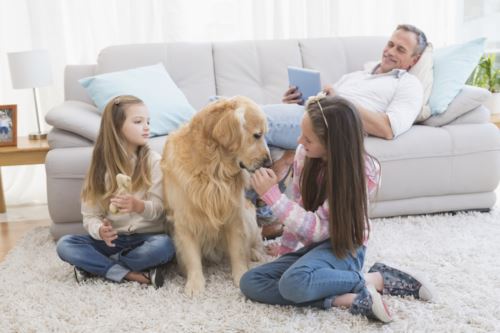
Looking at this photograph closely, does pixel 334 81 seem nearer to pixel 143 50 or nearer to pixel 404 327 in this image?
pixel 143 50

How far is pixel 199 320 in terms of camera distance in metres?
1.75

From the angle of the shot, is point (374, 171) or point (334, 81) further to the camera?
point (334, 81)

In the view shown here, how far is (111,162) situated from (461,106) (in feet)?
5.96

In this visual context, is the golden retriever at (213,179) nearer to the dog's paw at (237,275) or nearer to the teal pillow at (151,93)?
the dog's paw at (237,275)

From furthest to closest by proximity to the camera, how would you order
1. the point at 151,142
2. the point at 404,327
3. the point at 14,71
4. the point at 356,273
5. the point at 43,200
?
1. the point at 43,200
2. the point at 14,71
3. the point at 151,142
4. the point at 356,273
5. the point at 404,327

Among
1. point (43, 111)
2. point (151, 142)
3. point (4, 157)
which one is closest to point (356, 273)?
point (151, 142)

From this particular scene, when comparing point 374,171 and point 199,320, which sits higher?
point 374,171

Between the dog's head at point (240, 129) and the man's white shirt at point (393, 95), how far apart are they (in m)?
0.84

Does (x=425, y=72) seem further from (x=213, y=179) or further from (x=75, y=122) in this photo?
(x=75, y=122)

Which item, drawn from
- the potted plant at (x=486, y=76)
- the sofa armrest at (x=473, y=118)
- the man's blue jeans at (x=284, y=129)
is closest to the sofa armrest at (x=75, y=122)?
the man's blue jeans at (x=284, y=129)

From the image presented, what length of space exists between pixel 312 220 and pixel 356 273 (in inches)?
9.1

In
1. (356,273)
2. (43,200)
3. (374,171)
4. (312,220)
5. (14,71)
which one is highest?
(14,71)

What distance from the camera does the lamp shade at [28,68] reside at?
3.08 meters

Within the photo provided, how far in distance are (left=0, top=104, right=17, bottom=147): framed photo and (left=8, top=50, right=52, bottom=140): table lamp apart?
124mm
